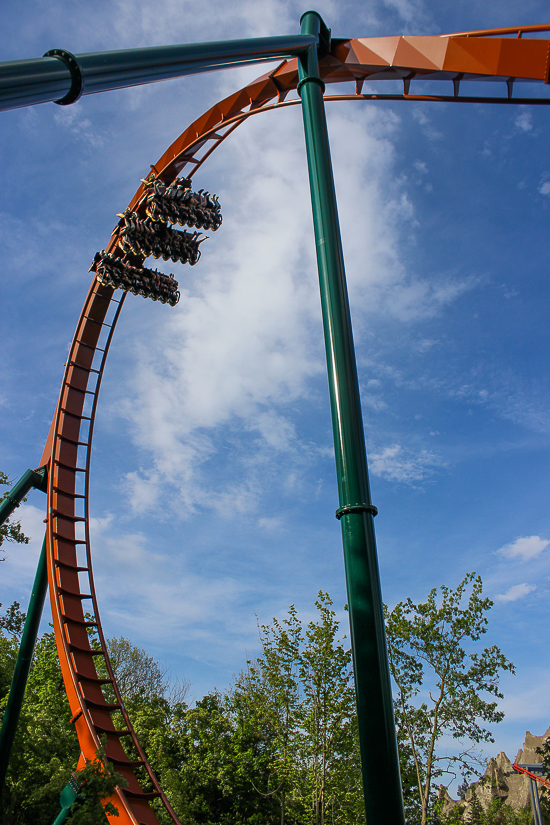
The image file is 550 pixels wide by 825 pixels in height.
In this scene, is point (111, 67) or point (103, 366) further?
point (103, 366)

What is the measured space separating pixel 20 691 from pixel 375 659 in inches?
343

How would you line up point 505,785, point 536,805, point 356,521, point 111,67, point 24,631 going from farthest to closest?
point 505,785 → point 536,805 → point 24,631 → point 356,521 → point 111,67

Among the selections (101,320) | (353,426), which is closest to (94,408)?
(101,320)

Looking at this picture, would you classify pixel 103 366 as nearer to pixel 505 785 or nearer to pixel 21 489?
pixel 21 489

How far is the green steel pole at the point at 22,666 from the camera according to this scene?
930 centimetres

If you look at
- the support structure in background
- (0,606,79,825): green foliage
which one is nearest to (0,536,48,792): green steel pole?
the support structure in background

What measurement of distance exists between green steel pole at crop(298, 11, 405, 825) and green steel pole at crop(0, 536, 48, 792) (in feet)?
27.3

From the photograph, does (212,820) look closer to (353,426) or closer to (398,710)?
(398,710)

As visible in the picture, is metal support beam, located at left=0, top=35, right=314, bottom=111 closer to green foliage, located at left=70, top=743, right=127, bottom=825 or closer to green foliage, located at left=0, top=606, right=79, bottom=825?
green foliage, located at left=70, top=743, right=127, bottom=825

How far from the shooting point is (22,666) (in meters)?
9.70

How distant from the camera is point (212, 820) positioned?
1802 cm

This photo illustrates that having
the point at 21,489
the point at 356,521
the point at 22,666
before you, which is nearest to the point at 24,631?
the point at 22,666

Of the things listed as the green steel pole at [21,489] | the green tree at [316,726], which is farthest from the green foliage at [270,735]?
the green steel pole at [21,489]

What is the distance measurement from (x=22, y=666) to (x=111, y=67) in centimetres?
964
